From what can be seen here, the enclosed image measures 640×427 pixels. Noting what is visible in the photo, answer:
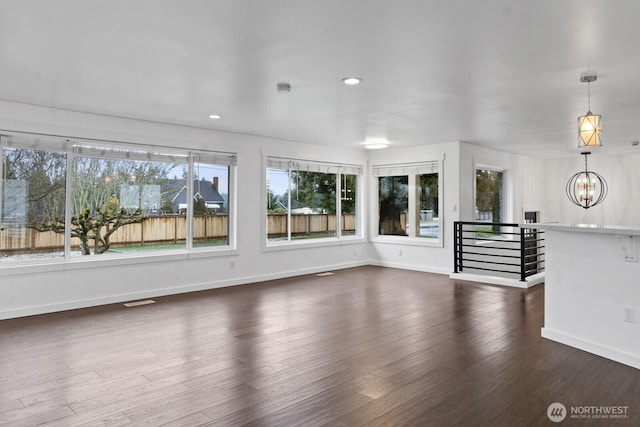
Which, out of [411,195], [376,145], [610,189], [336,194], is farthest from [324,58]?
[610,189]

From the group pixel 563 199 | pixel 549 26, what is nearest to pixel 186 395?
pixel 549 26

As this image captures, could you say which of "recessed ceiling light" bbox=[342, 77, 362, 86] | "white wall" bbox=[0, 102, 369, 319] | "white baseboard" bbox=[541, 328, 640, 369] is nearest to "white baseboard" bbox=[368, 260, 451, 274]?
"white wall" bbox=[0, 102, 369, 319]

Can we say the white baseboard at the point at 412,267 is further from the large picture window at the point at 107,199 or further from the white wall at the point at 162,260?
the large picture window at the point at 107,199

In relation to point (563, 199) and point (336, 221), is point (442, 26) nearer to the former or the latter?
point (336, 221)

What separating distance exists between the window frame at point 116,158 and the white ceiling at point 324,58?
447 millimetres

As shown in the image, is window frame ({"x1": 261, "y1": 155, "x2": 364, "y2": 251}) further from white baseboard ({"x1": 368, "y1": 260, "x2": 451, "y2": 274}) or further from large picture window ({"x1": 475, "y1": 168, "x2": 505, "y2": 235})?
large picture window ({"x1": 475, "y1": 168, "x2": 505, "y2": 235})

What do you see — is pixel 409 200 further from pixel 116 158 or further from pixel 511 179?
pixel 116 158

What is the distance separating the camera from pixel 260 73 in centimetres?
364

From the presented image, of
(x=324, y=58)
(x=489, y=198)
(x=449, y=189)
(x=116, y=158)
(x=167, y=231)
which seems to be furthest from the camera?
(x=489, y=198)

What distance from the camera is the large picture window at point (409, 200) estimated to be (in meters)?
7.93

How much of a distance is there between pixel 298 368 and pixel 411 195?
5728mm

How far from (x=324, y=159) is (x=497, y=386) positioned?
5688mm

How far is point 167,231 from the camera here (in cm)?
605

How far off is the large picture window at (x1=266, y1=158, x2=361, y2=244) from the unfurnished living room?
0.05m
